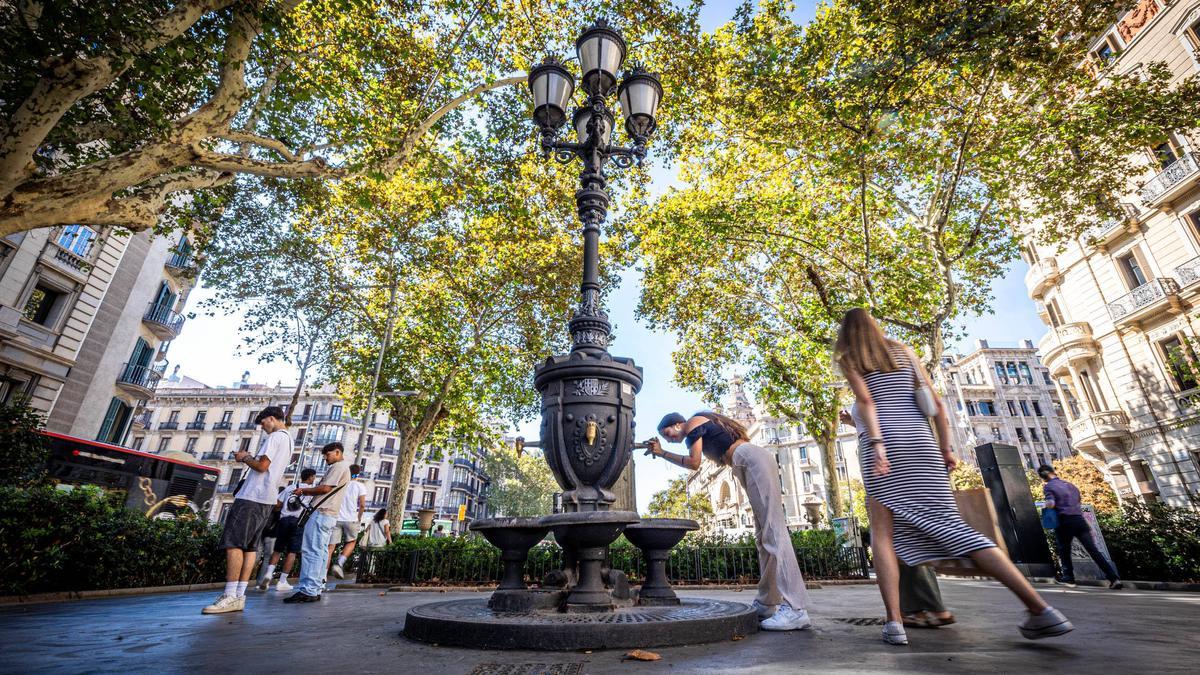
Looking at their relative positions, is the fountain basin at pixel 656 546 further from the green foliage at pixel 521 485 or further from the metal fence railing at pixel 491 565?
the green foliage at pixel 521 485

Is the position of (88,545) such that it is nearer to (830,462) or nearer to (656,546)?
(656,546)

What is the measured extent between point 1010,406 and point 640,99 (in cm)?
6091

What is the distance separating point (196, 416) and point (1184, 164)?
7154 centimetres

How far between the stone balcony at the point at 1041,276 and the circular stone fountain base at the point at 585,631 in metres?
28.5

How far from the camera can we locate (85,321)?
60.0ft

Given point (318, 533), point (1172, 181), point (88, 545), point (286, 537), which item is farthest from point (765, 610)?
point (1172, 181)

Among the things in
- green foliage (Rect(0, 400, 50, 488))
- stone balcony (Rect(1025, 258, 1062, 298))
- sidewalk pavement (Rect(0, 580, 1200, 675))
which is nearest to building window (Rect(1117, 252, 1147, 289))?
stone balcony (Rect(1025, 258, 1062, 298))

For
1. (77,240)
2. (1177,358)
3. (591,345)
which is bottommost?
(591,345)

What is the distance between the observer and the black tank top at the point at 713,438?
14.0 ft

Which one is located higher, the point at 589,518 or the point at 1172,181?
the point at 1172,181

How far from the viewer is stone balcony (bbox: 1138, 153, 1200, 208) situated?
16.8 meters

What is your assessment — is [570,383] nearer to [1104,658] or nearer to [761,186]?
[1104,658]

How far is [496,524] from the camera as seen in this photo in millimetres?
4203

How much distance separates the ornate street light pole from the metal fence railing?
6.10m
